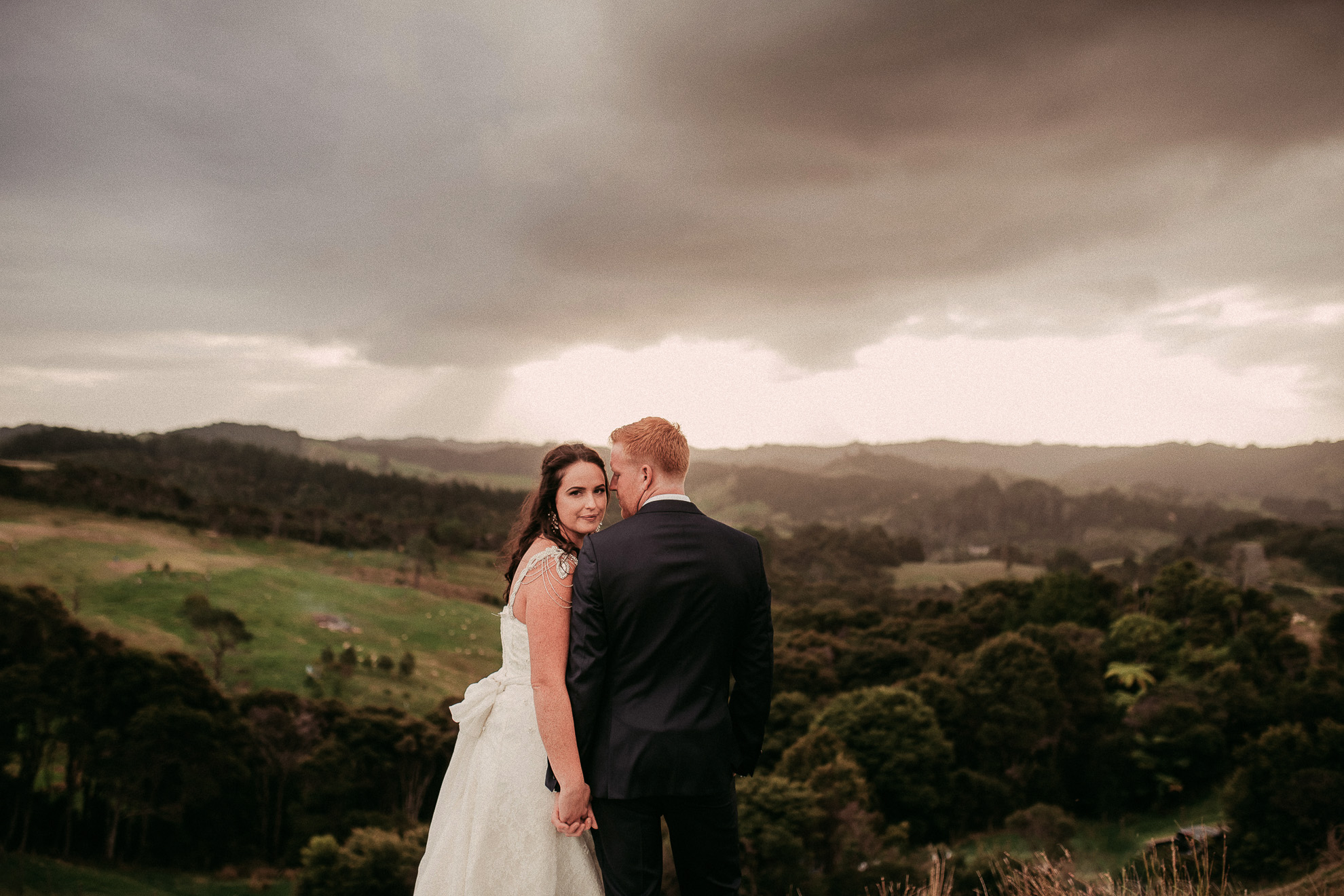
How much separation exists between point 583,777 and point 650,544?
1.14 m

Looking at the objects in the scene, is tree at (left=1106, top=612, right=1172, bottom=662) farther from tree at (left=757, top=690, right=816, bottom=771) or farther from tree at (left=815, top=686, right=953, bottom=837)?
tree at (left=757, top=690, right=816, bottom=771)

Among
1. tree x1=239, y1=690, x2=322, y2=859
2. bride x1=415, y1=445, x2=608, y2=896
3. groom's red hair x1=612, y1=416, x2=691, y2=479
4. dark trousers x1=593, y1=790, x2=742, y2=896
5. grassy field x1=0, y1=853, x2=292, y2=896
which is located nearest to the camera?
dark trousers x1=593, y1=790, x2=742, y2=896

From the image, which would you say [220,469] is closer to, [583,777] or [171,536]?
[171,536]

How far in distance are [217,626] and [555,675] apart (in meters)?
64.9

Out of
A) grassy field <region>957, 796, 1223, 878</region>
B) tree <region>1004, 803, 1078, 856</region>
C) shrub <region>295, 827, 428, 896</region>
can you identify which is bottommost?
grassy field <region>957, 796, 1223, 878</region>

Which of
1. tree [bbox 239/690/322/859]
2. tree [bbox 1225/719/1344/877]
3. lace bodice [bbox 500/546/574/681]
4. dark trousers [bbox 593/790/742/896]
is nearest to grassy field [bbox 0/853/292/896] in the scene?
tree [bbox 239/690/322/859]

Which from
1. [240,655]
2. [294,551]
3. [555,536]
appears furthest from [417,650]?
[555,536]

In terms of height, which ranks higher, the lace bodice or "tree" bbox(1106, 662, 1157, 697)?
the lace bodice

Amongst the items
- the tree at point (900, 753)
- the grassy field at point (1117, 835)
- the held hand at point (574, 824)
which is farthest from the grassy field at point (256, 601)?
the held hand at point (574, 824)

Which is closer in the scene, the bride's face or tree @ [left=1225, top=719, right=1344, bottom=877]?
the bride's face

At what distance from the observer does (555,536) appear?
377 centimetres

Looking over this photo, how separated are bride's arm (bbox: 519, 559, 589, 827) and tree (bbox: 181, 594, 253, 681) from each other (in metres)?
63.5

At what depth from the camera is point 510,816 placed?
374cm

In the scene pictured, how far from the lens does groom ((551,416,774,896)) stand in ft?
10.3
